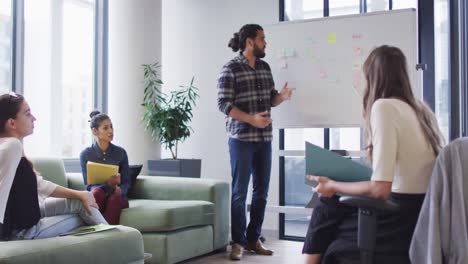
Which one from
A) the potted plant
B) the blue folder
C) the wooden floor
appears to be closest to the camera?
the blue folder

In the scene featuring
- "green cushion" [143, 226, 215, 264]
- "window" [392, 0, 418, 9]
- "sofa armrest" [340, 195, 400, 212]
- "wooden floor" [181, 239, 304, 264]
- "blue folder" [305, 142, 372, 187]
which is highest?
"window" [392, 0, 418, 9]

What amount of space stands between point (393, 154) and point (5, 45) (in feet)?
10.9

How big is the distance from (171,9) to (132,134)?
1462 millimetres

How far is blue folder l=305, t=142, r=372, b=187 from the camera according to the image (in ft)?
5.88

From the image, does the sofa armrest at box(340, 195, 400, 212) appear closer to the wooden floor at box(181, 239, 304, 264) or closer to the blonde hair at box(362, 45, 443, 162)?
the blonde hair at box(362, 45, 443, 162)

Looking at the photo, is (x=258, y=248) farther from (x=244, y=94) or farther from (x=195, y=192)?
(x=244, y=94)

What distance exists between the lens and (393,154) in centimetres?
165

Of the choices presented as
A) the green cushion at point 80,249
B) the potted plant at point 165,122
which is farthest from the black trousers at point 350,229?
the potted plant at point 165,122

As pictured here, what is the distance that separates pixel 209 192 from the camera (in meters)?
3.59

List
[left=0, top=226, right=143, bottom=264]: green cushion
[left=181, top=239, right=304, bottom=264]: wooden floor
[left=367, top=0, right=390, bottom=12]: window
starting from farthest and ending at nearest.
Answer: [left=367, top=0, right=390, bottom=12]: window, [left=181, top=239, right=304, bottom=264]: wooden floor, [left=0, top=226, right=143, bottom=264]: green cushion

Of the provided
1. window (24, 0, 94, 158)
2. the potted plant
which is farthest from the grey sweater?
window (24, 0, 94, 158)

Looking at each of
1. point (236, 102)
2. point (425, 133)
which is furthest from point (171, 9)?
point (425, 133)

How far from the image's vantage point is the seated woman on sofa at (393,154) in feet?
5.46

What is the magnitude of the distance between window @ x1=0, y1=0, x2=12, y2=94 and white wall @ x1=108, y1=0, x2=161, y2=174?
938 millimetres
